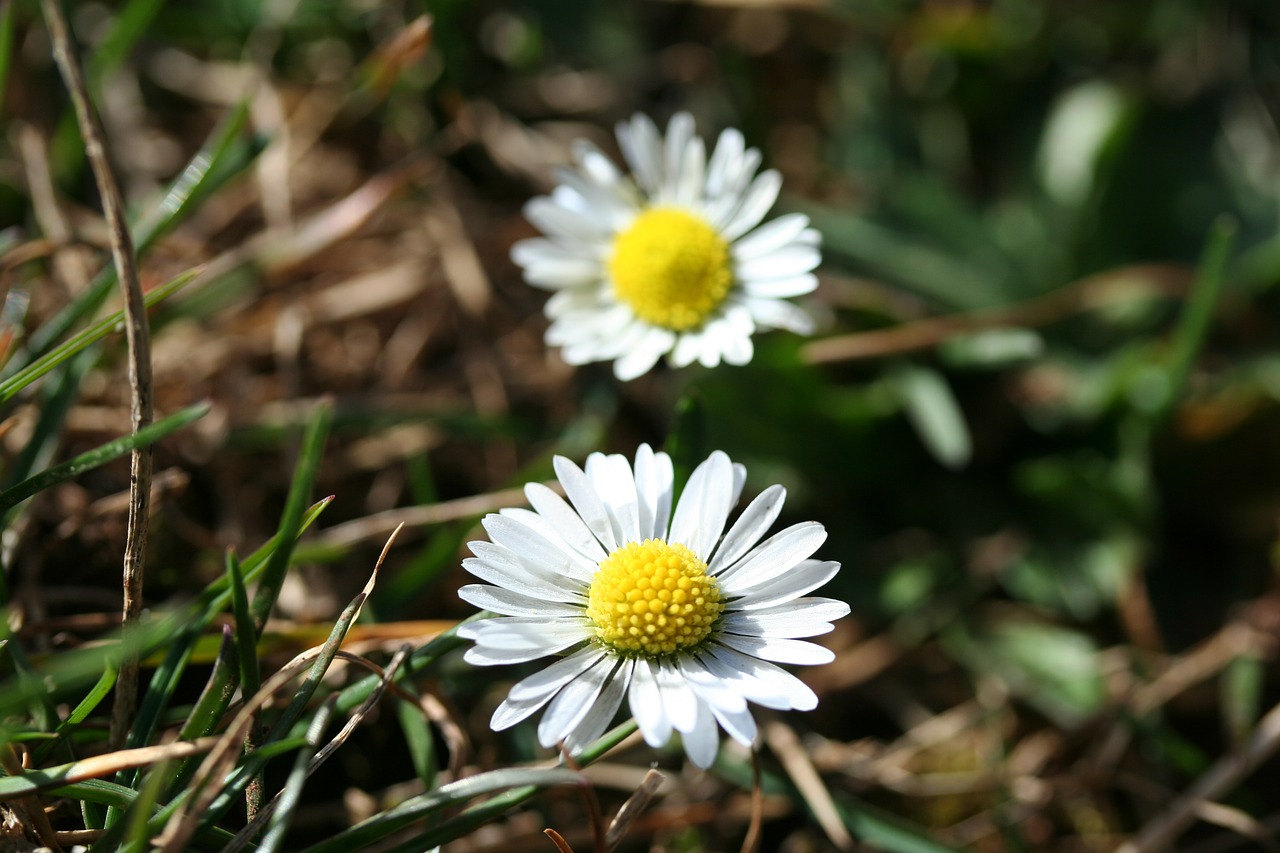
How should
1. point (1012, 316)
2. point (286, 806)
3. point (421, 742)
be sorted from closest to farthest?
point (286, 806)
point (421, 742)
point (1012, 316)

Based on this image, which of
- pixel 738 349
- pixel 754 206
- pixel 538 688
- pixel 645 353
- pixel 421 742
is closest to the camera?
pixel 538 688

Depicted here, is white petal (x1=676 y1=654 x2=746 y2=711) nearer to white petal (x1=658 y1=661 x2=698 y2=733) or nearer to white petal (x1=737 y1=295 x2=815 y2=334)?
white petal (x1=658 y1=661 x2=698 y2=733)

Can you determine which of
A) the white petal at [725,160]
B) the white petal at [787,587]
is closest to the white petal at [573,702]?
the white petal at [787,587]

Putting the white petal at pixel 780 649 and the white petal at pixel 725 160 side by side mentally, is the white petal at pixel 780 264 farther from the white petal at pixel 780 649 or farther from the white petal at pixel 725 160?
the white petal at pixel 780 649

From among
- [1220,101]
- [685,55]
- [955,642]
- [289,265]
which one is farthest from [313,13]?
[1220,101]

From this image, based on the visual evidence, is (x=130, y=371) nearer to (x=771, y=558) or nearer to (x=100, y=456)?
(x=100, y=456)

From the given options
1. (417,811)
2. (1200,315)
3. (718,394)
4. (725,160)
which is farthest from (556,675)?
(1200,315)
